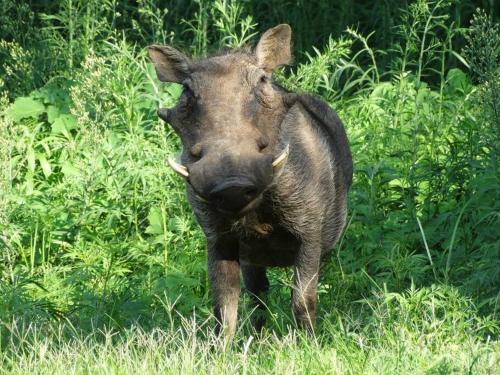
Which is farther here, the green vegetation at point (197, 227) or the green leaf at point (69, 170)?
the green leaf at point (69, 170)

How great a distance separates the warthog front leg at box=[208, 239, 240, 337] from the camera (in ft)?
18.9

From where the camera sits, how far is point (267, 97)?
216 inches

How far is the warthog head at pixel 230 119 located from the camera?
4.93 m

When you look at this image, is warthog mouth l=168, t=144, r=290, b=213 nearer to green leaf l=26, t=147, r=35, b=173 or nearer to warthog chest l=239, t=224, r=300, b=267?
warthog chest l=239, t=224, r=300, b=267

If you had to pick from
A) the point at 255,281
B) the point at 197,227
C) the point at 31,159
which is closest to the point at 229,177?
the point at 255,281

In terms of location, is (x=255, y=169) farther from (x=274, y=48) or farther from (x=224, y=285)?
(x=274, y=48)

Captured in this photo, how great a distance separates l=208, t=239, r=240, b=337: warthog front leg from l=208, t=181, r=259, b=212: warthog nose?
88 centimetres

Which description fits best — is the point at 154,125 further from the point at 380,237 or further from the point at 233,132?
the point at 233,132

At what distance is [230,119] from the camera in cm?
523

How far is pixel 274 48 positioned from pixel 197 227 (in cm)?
194

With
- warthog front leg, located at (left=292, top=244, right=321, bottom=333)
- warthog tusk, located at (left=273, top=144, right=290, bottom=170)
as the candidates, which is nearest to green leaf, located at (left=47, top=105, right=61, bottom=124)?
warthog front leg, located at (left=292, top=244, right=321, bottom=333)

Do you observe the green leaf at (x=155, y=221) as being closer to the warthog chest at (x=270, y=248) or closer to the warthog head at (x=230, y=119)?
the warthog chest at (x=270, y=248)

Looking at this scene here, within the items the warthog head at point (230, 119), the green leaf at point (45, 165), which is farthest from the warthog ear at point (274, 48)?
the green leaf at point (45, 165)

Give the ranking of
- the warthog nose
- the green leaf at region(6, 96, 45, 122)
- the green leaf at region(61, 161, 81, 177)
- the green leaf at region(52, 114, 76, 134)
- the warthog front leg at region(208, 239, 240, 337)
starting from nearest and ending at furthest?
1. the warthog nose
2. the warthog front leg at region(208, 239, 240, 337)
3. the green leaf at region(61, 161, 81, 177)
4. the green leaf at region(52, 114, 76, 134)
5. the green leaf at region(6, 96, 45, 122)
